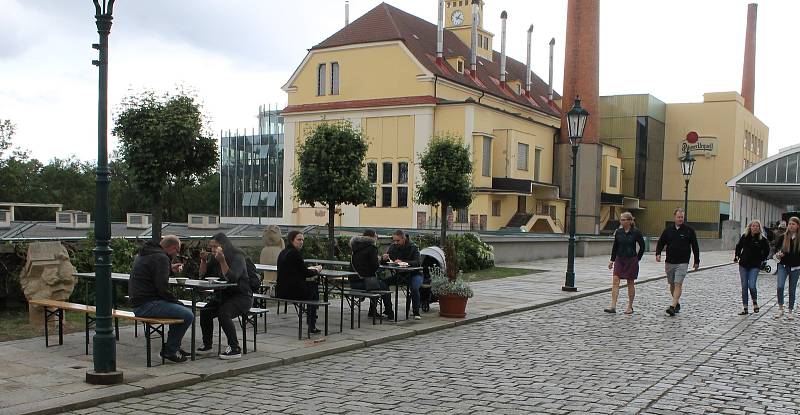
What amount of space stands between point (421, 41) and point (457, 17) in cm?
1369

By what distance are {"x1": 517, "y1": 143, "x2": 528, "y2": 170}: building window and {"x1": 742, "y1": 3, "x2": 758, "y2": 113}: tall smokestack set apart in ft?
147

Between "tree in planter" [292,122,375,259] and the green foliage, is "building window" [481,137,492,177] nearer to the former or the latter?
"tree in planter" [292,122,375,259]

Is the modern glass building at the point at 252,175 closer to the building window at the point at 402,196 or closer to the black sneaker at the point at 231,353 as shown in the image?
the building window at the point at 402,196

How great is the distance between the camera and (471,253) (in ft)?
77.5

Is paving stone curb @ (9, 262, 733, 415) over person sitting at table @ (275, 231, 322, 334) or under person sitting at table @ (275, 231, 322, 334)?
under

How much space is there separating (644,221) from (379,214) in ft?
118

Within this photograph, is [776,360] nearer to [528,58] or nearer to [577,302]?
[577,302]

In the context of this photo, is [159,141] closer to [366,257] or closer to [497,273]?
[366,257]

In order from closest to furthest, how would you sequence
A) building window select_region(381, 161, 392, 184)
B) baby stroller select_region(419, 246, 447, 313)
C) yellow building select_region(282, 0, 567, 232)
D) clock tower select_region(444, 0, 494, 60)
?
baby stroller select_region(419, 246, 447, 313), yellow building select_region(282, 0, 567, 232), building window select_region(381, 161, 392, 184), clock tower select_region(444, 0, 494, 60)

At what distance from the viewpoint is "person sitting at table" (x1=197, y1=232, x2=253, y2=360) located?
890 cm

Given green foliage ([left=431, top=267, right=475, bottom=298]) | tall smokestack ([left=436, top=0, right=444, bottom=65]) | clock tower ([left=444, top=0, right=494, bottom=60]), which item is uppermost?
clock tower ([left=444, top=0, right=494, bottom=60])

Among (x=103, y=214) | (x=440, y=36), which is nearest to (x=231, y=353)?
(x=103, y=214)

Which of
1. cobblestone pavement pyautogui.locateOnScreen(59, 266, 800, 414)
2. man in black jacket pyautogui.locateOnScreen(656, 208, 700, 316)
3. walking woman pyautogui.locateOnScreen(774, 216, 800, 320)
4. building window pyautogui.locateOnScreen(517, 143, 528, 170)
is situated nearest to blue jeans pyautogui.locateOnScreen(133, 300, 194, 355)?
cobblestone pavement pyautogui.locateOnScreen(59, 266, 800, 414)

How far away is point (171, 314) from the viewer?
8.31 metres
